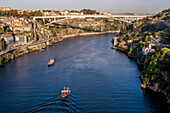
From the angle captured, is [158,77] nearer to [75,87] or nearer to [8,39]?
[75,87]

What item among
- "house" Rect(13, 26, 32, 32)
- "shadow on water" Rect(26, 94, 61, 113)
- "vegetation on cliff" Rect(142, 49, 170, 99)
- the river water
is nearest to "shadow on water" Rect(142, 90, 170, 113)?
the river water

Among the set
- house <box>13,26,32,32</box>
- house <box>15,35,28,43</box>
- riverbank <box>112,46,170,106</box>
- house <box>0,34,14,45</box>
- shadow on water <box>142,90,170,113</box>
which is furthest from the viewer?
house <box>13,26,32,32</box>

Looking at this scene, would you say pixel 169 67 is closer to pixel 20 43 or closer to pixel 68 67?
pixel 68 67

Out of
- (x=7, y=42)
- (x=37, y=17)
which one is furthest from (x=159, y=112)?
(x=37, y=17)

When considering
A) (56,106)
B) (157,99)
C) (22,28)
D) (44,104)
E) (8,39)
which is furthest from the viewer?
(22,28)

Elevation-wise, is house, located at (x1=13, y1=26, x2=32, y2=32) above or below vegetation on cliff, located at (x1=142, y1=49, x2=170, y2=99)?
above

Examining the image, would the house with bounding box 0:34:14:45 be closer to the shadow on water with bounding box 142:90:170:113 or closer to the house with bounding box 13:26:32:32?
the house with bounding box 13:26:32:32

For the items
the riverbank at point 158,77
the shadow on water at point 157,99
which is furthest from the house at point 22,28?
the shadow on water at point 157,99

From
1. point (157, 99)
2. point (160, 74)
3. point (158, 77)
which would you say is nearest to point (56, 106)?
point (157, 99)
